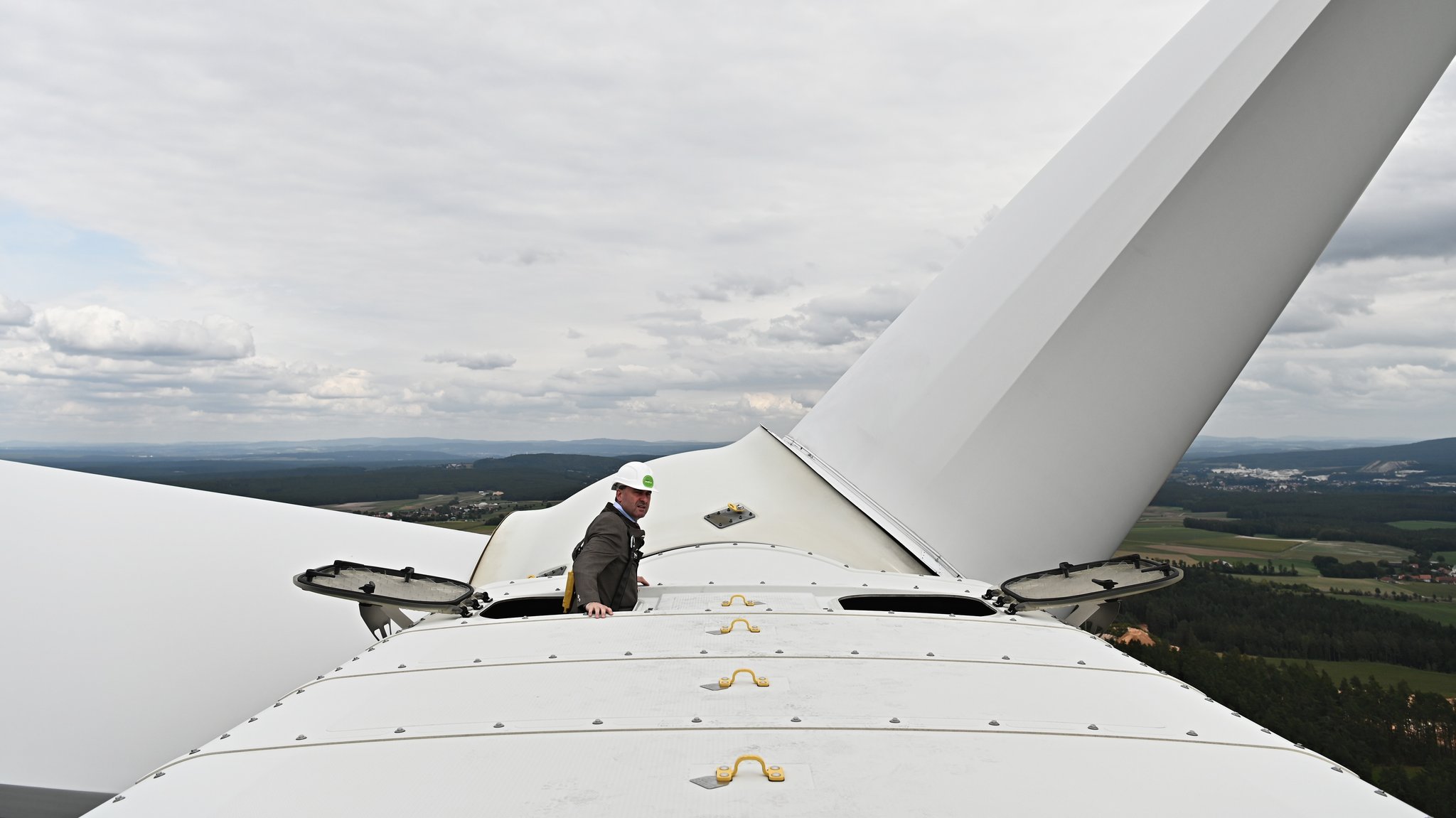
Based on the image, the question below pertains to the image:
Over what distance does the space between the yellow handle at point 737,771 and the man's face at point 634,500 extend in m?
3.66

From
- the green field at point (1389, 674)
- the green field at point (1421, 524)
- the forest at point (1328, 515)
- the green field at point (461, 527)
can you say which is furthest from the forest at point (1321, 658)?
the green field at point (461, 527)

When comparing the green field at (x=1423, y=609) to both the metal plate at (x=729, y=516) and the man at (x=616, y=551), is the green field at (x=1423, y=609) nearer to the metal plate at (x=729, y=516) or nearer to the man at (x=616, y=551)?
the metal plate at (x=729, y=516)

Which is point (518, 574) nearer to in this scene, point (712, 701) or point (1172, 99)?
point (712, 701)

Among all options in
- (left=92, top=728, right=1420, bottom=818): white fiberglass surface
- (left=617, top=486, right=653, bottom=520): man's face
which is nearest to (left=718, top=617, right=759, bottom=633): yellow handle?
(left=92, top=728, right=1420, bottom=818): white fiberglass surface

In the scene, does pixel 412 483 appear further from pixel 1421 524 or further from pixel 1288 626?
pixel 1421 524

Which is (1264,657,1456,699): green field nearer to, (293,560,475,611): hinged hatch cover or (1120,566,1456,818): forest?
(1120,566,1456,818): forest

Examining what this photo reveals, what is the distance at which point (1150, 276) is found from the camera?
7.83 m

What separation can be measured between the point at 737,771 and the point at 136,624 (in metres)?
5.53

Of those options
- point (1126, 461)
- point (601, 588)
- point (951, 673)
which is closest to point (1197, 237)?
point (1126, 461)

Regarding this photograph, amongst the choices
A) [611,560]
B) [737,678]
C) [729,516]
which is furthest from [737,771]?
[729,516]

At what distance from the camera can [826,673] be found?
13.2 feet

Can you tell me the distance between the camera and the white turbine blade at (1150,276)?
7.66 m

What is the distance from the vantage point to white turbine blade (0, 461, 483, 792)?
17.1 ft

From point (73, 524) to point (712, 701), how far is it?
6.41 metres
